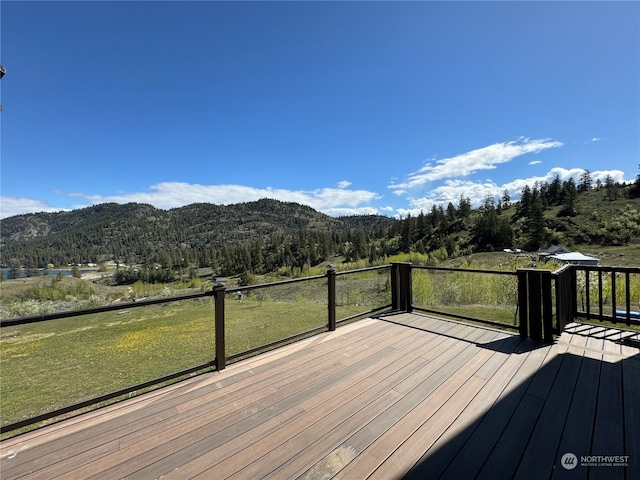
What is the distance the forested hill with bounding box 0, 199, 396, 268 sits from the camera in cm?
9112

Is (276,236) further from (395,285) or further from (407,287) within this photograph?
(407,287)

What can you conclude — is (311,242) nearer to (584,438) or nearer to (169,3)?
(169,3)

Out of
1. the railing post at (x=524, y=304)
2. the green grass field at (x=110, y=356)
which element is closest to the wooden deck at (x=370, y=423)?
the railing post at (x=524, y=304)

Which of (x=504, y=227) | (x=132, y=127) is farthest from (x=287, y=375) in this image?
(x=504, y=227)

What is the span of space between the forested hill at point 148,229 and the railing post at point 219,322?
69.4 meters

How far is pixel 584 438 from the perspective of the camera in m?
1.84

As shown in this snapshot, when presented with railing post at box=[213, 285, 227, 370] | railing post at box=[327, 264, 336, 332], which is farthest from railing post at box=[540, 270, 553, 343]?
railing post at box=[213, 285, 227, 370]

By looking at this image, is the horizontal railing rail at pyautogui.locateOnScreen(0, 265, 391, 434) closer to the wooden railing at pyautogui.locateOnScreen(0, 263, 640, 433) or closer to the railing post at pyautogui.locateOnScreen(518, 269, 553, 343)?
the wooden railing at pyautogui.locateOnScreen(0, 263, 640, 433)

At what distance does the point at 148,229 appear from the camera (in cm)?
10406

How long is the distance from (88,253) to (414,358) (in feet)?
391

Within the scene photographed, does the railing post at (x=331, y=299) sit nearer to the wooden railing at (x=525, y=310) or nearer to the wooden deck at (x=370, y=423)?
the wooden railing at (x=525, y=310)

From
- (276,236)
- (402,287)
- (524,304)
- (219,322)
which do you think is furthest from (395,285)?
(276,236)

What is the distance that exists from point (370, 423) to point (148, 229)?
12021cm

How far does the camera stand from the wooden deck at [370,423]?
1.67 metres
